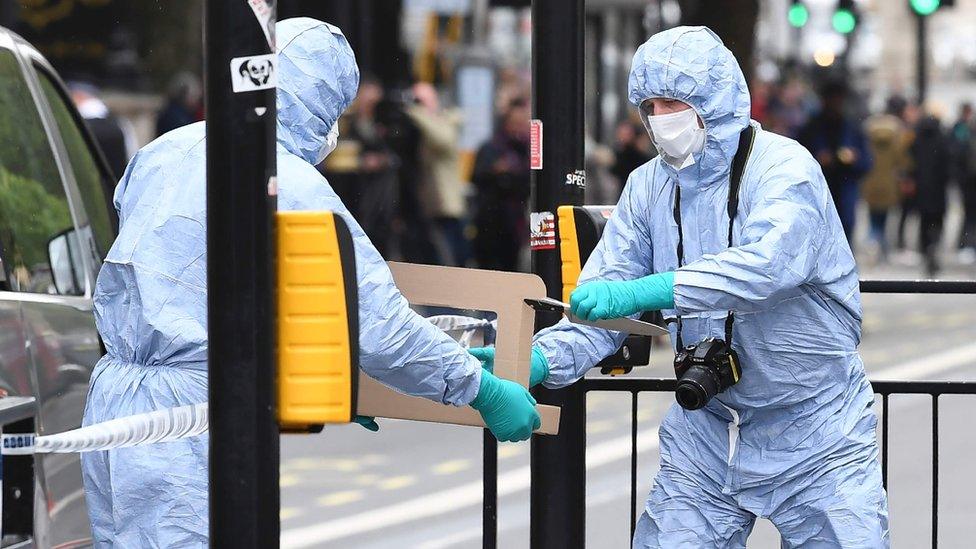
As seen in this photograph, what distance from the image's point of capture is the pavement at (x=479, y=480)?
809cm

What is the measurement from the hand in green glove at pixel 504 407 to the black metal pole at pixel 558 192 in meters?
0.94

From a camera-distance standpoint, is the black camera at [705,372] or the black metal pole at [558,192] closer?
the black camera at [705,372]

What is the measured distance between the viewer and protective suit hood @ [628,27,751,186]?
434 cm

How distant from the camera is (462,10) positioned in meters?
24.2

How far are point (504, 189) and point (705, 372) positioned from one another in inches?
432

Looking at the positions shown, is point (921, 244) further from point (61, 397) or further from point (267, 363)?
point (267, 363)

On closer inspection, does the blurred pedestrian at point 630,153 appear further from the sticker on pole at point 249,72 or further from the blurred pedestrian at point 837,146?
the sticker on pole at point 249,72

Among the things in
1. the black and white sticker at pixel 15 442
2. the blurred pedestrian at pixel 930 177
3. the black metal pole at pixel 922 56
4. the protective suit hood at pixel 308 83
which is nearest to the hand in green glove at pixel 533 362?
the protective suit hood at pixel 308 83

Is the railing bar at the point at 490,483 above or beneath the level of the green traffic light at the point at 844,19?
beneath

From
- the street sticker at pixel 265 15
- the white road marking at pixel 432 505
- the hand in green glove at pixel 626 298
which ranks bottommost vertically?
the white road marking at pixel 432 505

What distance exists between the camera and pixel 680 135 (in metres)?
4.38

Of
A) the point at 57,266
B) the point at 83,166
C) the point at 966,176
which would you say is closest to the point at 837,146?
the point at 966,176

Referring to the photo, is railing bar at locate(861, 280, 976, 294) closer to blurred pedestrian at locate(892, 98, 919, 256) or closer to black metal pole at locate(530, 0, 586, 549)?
black metal pole at locate(530, 0, 586, 549)

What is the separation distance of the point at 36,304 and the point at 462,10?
64.5 feet
